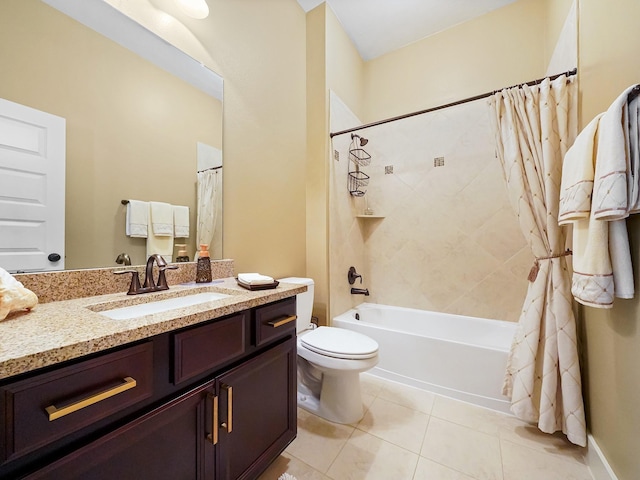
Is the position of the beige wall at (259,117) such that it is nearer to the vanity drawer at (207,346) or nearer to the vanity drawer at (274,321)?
the vanity drawer at (274,321)

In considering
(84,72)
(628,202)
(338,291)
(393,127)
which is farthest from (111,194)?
(393,127)

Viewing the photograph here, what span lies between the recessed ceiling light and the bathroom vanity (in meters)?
1.38

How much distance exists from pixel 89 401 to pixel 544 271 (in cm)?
193

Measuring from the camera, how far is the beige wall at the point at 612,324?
0.90 m

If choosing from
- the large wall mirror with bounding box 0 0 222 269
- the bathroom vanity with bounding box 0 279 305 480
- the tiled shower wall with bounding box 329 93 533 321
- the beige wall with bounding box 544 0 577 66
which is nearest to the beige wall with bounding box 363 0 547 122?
the beige wall with bounding box 544 0 577 66

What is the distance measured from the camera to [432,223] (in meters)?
2.42

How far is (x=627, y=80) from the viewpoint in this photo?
36.2 inches

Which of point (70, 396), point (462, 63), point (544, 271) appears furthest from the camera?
point (462, 63)

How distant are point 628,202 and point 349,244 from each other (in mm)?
1786

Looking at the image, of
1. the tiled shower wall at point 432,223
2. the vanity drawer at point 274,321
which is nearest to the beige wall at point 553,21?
the tiled shower wall at point 432,223

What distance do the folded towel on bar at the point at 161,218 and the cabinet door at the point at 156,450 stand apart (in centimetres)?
76

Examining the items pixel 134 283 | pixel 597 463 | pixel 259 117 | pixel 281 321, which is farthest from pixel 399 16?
pixel 597 463

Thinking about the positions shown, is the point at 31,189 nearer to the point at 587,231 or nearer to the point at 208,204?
the point at 208,204

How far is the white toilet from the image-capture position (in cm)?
140
